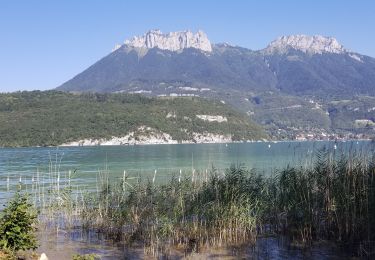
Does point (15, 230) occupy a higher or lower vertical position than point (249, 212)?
higher

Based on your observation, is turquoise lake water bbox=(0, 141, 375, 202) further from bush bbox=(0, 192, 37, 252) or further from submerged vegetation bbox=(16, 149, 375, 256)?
bush bbox=(0, 192, 37, 252)

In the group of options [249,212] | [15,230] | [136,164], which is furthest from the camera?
[136,164]

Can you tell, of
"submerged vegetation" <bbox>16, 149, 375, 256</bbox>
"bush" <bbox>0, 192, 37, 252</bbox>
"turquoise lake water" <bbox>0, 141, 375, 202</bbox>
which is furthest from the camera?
"turquoise lake water" <bbox>0, 141, 375, 202</bbox>

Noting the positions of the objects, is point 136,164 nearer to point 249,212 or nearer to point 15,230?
point 249,212

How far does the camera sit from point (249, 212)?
1761cm

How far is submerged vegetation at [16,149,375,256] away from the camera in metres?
16.5

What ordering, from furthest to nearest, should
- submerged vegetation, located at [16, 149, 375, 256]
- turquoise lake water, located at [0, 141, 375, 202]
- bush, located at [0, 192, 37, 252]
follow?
1. turquoise lake water, located at [0, 141, 375, 202]
2. submerged vegetation, located at [16, 149, 375, 256]
3. bush, located at [0, 192, 37, 252]

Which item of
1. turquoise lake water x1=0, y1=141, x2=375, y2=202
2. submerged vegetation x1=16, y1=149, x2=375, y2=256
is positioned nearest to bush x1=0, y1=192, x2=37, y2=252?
submerged vegetation x1=16, y1=149, x2=375, y2=256

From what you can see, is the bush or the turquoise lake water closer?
the bush

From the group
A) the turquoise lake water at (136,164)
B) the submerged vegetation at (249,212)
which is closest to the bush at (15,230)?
the submerged vegetation at (249,212)

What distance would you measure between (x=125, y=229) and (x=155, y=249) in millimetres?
2969

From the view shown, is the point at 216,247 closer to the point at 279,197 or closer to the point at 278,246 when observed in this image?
the point at 278,246

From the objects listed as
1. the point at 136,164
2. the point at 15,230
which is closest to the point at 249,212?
the point at 15,230

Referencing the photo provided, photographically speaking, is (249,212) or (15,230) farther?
(249,212)
